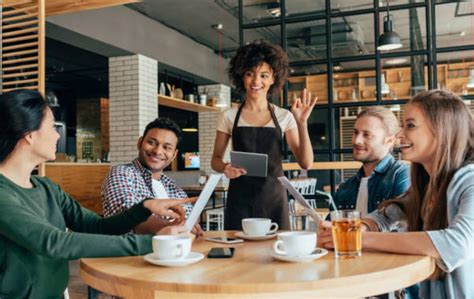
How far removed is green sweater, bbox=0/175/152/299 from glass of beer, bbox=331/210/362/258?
1.68ft

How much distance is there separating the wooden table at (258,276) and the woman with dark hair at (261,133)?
40.9 inches

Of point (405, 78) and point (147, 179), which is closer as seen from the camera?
point (147, 179)

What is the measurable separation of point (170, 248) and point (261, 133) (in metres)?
1.34

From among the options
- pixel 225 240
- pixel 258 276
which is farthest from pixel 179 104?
pixel 258 276

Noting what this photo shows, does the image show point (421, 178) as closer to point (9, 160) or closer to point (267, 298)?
point (267, 298)

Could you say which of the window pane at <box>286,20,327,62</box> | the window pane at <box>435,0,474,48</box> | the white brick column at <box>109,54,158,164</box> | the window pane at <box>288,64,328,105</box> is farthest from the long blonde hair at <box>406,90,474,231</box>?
the window pane at <box>435,0,474,48</box>

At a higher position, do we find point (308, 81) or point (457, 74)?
point (457, 74)

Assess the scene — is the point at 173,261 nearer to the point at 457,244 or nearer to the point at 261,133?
the point at 457,244

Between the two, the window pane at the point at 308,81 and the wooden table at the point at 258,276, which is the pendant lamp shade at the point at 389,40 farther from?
the wooden table at the point at 258,276

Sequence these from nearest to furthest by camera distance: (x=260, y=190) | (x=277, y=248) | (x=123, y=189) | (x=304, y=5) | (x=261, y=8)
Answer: (x=277, y=248) → (x=123, y=189) → (x=260, y=190) → (x=261, y=8) → (x=304, y=5)

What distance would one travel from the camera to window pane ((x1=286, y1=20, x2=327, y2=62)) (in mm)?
5268

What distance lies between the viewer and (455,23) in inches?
330

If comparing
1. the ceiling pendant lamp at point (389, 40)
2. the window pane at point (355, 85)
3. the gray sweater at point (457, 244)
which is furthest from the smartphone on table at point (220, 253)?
the ceiling pendant lamp at point (389, 40)

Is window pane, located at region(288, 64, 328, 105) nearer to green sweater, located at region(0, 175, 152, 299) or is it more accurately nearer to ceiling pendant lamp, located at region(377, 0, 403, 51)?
ceiling pendant lamp, located at region(377, 0, 403, 51)
